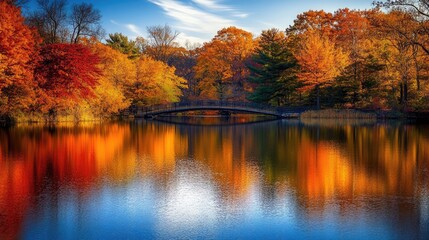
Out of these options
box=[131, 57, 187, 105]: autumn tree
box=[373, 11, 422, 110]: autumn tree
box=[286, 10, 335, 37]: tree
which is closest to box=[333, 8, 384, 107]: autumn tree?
box=[373, 11, 422, 110]: autumn tree

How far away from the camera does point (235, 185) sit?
1215 centimetres

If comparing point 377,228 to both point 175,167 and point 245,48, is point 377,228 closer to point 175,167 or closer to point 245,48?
point 175,167

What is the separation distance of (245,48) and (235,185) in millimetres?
52571

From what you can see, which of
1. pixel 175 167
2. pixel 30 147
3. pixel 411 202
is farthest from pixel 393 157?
pixel 30 147

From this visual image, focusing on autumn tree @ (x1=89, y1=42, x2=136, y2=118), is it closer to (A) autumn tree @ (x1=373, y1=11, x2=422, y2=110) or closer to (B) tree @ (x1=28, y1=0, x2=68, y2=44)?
(B) tree @ (x1=28, y1=0, x2=68, y2=44)

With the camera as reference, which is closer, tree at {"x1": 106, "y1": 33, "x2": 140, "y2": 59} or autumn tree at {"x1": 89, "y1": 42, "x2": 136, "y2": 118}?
autumn tree at {"x1": 89, "y1": 42, "x2": 136, "y2": 118}

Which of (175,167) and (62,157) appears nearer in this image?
(175,167)

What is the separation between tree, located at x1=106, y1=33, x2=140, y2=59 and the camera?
5950 centimetres

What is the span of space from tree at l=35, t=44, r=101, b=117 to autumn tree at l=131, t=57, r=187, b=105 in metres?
12.7

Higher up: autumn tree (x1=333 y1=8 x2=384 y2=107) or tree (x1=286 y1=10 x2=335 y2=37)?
tree (x1=286 y1=10 x2=335 y2=37)

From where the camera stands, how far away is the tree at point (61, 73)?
37.7 m

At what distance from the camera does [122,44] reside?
6084 cm

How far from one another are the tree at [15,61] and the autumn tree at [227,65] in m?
29.7

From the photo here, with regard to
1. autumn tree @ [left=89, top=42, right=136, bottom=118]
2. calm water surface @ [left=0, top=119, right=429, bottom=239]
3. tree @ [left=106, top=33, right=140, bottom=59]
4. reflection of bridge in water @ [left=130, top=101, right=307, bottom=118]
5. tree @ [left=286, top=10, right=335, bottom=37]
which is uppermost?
tree @ [left=286, top=10, right=335, bottom=37]
